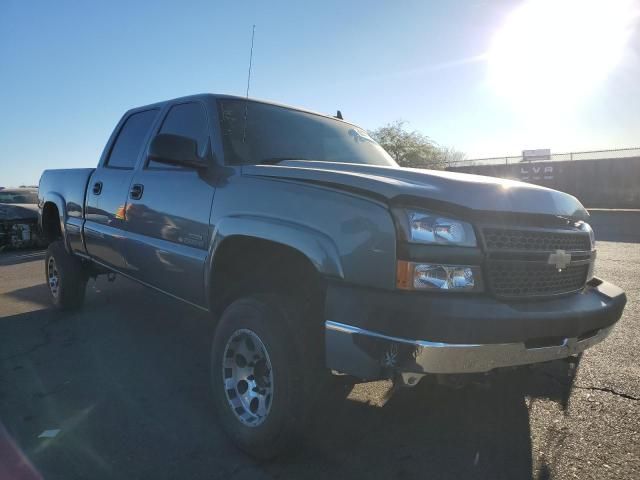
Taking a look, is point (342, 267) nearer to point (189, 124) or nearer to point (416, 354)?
point (416, 354)

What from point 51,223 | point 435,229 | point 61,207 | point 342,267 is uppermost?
point 435,229

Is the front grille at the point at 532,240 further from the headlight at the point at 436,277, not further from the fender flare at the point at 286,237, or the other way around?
the fender flare at the point at 286,237

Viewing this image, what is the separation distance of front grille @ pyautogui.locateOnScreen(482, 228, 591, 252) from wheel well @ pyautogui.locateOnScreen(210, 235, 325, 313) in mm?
848

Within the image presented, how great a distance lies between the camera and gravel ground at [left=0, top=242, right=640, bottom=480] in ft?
8.43

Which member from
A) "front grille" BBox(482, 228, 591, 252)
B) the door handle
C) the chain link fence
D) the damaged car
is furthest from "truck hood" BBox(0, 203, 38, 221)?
the chain link fence

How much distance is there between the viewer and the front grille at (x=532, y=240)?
2.23 metres

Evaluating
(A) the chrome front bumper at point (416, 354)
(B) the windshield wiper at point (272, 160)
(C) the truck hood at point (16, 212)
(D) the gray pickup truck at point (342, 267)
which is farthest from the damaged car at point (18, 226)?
(A) the chrome front bumper at point (416, 354)

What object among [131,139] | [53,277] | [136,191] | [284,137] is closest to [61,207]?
[53,277]

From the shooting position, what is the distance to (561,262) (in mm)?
2473

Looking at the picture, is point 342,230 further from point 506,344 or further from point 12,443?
point 12,443

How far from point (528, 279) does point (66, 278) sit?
5.06m

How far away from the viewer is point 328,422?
3082mm

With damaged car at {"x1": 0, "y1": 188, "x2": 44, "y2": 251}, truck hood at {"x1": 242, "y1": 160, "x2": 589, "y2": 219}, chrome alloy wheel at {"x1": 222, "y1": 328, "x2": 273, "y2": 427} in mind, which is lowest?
damaged car at {"x1": 0, "y1": 188, "x2": 44, "y2": 251}

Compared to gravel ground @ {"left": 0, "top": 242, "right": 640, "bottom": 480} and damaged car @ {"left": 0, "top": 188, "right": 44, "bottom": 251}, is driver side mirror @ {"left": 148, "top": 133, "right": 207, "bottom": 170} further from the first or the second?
damaged car @ {"left": 0, "top": 188, "right": 44, "bottom": 251}
